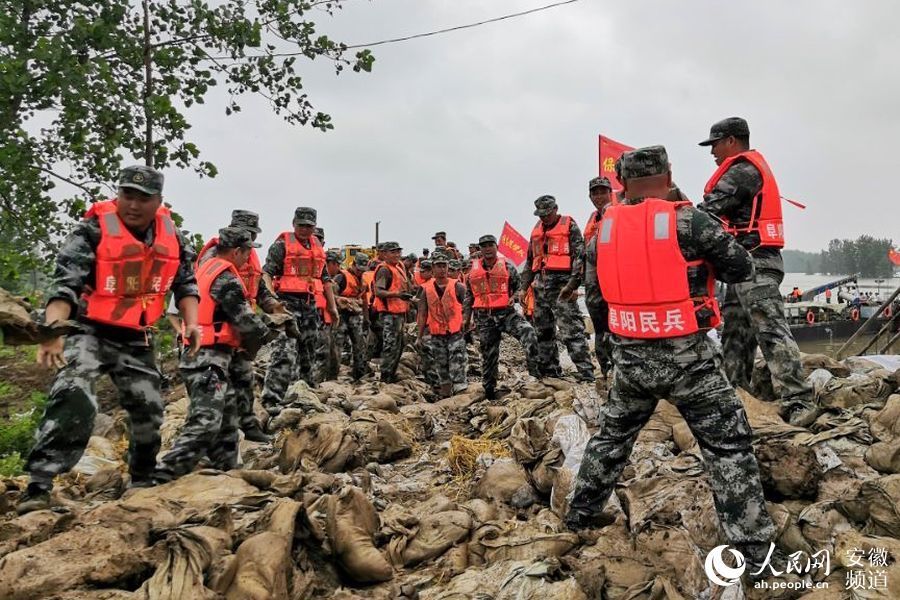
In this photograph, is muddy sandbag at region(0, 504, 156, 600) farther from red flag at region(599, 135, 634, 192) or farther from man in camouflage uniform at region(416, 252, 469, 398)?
red flag at region(599, 135, 634, 192)

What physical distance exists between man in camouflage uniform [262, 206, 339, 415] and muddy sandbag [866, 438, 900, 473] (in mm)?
5372

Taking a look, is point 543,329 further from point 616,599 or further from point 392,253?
point 616,599

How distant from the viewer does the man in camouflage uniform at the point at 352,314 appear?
9994mm

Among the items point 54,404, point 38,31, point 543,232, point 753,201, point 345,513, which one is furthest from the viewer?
point 543,232

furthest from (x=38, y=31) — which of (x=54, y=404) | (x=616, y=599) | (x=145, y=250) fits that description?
(x=616, y=599)

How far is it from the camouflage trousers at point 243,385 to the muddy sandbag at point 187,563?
229 cm

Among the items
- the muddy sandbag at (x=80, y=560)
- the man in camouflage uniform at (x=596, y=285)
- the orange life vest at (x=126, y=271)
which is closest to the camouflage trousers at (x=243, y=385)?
the orange life vest at (x=126, y=271)

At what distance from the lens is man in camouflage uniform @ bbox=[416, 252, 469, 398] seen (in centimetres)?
830

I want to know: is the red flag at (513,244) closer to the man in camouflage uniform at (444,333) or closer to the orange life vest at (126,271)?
the man in camouflage uniform at (444,333)

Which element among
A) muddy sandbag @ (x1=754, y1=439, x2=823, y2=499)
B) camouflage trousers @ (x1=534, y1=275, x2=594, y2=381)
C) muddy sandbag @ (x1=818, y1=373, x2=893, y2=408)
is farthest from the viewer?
camouflage trousers @ (x1=534, y1=275, x2=594, y2=381)

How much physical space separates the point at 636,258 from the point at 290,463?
3.15 m

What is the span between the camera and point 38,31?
625 cm

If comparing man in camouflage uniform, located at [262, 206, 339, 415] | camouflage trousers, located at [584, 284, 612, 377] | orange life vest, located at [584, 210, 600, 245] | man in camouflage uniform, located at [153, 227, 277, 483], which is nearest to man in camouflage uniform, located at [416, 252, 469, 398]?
man in camouflage uniform, located at [262, 206, 339, 415]

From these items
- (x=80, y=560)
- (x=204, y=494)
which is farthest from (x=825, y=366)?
(x=80, y=560)
